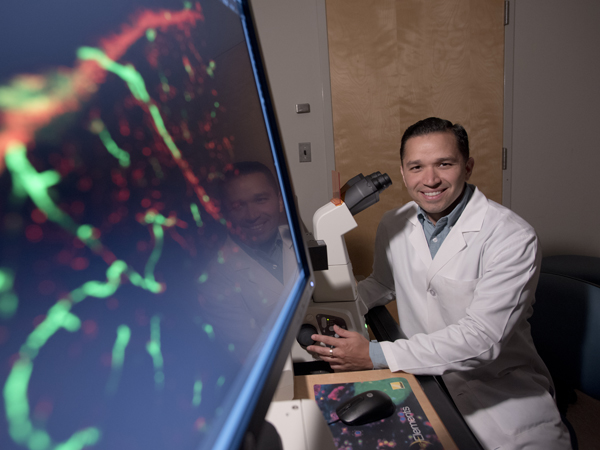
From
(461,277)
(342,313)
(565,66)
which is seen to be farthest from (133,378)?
(565,66)

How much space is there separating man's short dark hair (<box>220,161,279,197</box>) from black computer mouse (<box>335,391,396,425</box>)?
1.21ft

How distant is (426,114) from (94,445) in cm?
225

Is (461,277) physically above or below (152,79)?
below

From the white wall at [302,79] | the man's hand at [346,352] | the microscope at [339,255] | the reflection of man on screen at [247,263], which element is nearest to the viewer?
the reflection of man on screen at [247,263]

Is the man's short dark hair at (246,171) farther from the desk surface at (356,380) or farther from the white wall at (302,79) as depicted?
the white wall at (302,79)

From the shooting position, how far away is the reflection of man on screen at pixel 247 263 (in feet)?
1.04

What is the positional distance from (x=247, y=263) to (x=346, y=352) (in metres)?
0.49

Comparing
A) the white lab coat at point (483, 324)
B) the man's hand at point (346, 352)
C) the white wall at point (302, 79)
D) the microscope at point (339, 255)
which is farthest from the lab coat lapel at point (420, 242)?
the white wall at point (302, 79)

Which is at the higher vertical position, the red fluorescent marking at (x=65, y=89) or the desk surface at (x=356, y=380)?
the red fluorescent marking at (x=65, y=89)

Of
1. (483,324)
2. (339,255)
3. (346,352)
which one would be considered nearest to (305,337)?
(346,352)

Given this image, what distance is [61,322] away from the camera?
0.54 ft

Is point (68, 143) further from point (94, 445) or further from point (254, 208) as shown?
point (254, 208)

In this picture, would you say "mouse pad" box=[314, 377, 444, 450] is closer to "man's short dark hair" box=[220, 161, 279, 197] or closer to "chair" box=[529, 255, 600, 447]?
"man's short dark hair" box=[220, 161, 279, 197]

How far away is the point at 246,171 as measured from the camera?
430 millimetres
